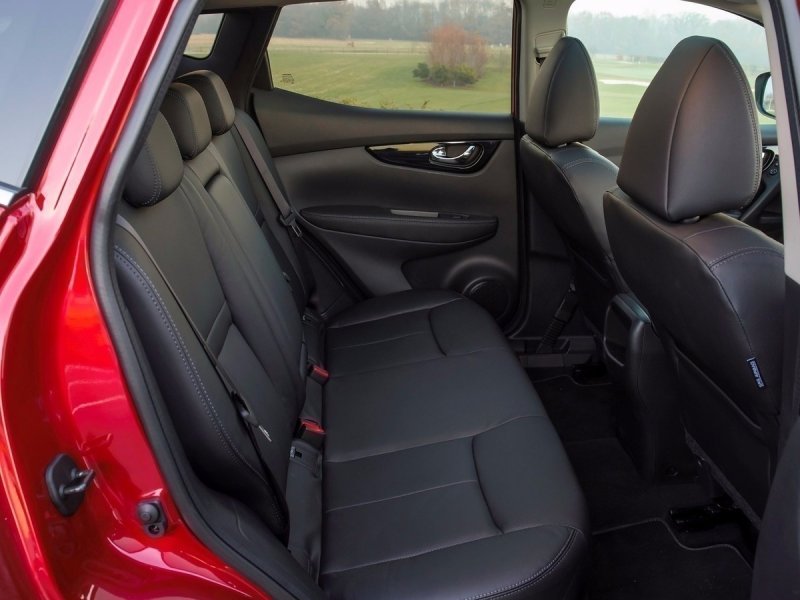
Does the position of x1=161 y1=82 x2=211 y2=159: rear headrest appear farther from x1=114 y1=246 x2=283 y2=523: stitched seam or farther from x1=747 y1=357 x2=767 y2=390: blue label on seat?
x1=747 y1=357 x2=767 y2=390: blue label on seat

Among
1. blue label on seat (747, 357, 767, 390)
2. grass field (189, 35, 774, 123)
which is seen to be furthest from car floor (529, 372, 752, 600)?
grass field (189, 35, 774, 123)

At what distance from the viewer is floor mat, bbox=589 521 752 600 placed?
5.39 feet

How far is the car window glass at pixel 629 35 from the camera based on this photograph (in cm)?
222

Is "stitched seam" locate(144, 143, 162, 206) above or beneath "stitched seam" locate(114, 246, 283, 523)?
above

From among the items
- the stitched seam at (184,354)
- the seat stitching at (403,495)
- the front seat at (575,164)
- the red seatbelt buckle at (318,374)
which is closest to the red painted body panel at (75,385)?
the stitched seam at (184,354)

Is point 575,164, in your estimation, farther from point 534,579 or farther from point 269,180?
point 534,579

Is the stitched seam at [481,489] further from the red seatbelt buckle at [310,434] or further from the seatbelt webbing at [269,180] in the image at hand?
the seatbelt webbing at [269,180]

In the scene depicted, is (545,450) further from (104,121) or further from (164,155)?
(104,121)

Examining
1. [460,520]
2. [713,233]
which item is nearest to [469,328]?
[460,520]

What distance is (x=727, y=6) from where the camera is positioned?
1.86m

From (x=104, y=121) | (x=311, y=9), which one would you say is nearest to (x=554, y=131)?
(x=311, y=9)

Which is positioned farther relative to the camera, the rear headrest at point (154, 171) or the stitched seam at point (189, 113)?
the stitched seam at point (189, 113)

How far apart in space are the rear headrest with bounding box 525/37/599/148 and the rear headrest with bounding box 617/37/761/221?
0.72m

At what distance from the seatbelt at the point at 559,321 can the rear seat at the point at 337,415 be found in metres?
0.57
